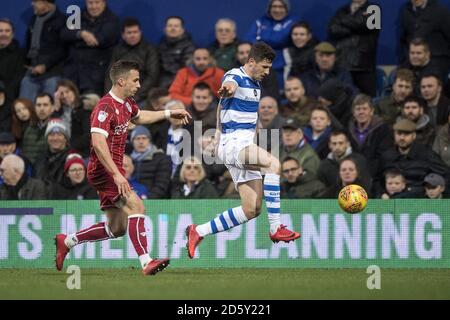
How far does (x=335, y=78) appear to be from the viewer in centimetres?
1733

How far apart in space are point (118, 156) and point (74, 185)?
3.51 m

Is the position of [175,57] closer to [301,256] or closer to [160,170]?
[160,170]

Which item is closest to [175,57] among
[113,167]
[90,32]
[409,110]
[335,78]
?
[90,32]

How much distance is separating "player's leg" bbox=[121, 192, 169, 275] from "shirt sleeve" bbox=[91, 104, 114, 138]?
78 centimetres

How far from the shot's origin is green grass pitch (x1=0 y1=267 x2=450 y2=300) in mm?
11266

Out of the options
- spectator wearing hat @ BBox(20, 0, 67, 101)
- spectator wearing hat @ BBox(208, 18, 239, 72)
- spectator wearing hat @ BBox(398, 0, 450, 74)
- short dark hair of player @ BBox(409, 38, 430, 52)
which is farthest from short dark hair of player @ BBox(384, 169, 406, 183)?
spectator wearing hat @ BBox(20, 0, 67, 101)

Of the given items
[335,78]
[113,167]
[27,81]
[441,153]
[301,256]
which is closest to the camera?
[113,167]

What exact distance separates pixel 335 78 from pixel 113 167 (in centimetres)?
590

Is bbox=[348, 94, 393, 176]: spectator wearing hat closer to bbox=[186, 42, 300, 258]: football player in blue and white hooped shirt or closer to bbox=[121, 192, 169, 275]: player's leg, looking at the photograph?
bbox=[186, 42, 300, 258]: football player in blue and white hooped shirt

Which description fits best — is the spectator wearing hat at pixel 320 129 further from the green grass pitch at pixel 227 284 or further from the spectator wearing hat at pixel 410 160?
the green grass pitch at pixel 227 284

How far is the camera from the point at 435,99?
16.6 metres

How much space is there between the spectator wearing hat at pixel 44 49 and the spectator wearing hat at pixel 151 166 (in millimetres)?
2575

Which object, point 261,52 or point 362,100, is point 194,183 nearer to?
point 362,100

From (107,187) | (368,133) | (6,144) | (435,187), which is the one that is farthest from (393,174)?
(6,144)
